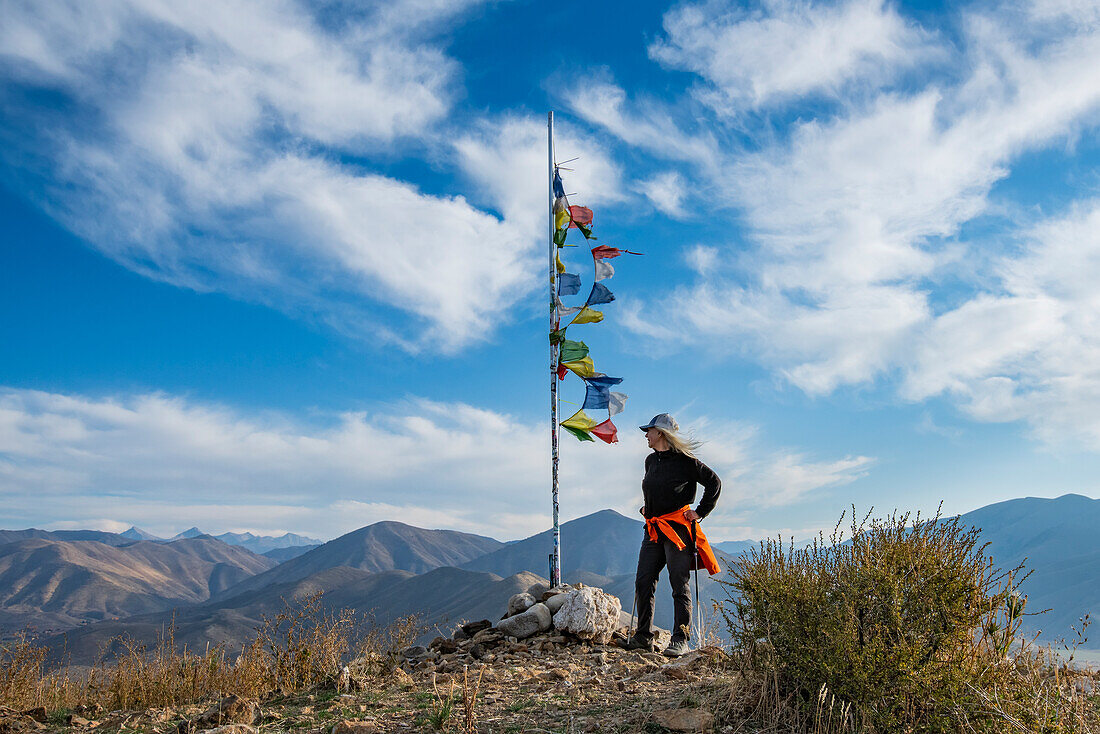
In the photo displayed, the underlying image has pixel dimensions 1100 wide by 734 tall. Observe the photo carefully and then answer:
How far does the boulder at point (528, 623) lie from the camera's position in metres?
8.23

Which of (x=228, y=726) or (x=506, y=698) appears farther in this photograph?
(x=506, y=698)

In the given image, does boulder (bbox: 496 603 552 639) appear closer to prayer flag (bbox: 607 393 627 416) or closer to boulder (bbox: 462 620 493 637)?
boulder (bbox: 462 620 493 637)

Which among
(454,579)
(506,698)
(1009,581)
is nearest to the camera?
(1009,581)

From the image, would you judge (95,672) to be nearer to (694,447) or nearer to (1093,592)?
(694,447)

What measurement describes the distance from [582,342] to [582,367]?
0.37 meters

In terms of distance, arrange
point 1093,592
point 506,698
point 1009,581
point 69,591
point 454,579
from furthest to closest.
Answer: point 69,591 → point 1093,592 → point 454,579 → point 506,698 → point 1009,581

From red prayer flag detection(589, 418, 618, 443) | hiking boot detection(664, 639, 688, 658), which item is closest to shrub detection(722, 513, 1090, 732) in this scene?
hiking boot detection(664, 639, 688, 658)

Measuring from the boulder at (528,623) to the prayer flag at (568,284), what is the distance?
4.62 m

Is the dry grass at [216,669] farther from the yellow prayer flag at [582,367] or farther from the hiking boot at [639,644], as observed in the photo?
the yellow prayer flag at [582,367]

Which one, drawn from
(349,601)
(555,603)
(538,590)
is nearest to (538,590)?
(538,590)

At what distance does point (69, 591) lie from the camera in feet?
588

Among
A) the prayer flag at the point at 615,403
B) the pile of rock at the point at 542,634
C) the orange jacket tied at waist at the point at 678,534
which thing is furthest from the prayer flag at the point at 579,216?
the pile of rock at the point at 542,634

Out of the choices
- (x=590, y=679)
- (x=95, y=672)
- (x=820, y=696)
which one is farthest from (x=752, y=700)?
(x=95, y=672)

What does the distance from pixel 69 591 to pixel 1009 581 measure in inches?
8682
